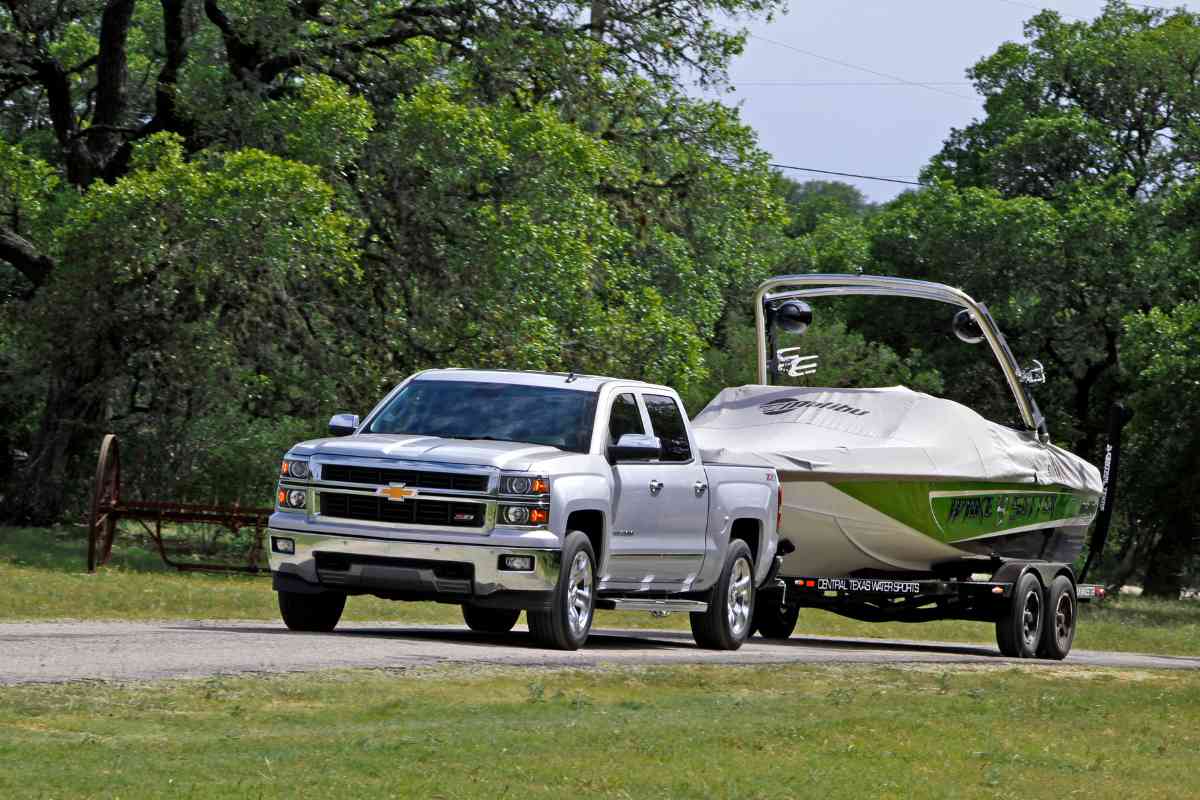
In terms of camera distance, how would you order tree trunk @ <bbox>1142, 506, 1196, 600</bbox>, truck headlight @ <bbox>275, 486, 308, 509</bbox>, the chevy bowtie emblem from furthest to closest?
tree trunk @ <bbox>1142, 506, 1196, 600</bbox> < truck headlight @ <bbox>275, 486, 308, 509</bbox> < the chevy bowtie emblem

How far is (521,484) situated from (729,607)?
348cm

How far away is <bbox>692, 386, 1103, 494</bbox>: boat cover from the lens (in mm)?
18062

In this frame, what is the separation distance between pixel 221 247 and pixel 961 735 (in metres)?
17.1

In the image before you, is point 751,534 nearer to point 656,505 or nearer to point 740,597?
point 740,597

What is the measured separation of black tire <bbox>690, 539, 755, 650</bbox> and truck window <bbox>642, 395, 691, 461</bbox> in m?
1.07

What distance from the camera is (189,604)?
18969 mm

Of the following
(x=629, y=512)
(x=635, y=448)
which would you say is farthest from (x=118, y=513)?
(x=635, y=448)

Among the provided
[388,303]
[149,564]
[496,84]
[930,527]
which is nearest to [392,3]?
[496,84]

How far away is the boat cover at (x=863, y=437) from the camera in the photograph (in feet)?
Answer: 59.3

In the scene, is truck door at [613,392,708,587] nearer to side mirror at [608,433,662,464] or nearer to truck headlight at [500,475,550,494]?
side mirror at [608,433,662,464]

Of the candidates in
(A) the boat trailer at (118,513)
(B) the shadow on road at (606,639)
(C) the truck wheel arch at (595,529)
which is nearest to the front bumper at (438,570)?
(C) the truck wheel arch at (595,529)

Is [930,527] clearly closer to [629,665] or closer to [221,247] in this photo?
[629,665]

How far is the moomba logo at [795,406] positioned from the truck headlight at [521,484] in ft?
18.8

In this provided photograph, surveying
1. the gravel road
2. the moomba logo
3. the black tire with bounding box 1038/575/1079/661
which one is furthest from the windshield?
the black tire with bounding box 1038/575/1079/661
